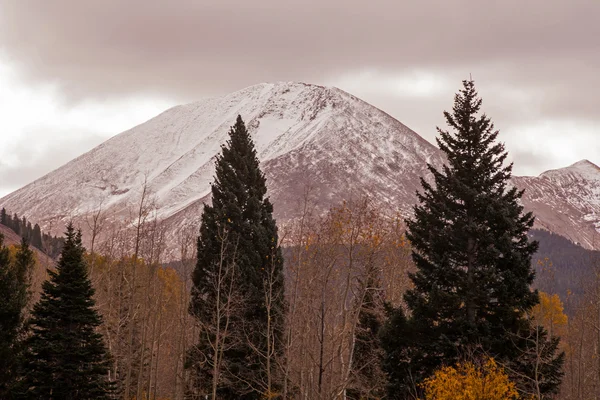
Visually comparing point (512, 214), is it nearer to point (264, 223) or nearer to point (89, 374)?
point (264, 223)

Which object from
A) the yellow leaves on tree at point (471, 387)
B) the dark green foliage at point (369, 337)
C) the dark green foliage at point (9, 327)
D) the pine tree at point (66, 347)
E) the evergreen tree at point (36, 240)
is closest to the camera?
the yellow leaves on tree at point (471, 387)

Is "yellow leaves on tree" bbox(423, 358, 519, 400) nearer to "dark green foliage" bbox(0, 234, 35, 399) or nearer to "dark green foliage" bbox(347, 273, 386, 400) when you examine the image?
"dark green foliage" bbox(347, 273, 386, 400)

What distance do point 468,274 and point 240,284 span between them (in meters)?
12.5

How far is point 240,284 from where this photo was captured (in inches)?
1404

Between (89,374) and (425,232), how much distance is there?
1654 cm

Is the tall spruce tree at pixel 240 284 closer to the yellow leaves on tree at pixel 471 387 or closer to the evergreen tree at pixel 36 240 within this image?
the yellow leaves on tree at pixel 471 387

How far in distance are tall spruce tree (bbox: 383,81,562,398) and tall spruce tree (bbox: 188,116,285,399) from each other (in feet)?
25.5

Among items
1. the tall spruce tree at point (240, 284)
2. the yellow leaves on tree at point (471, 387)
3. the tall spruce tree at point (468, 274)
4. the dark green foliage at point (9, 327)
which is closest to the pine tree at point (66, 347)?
the dark green foliage at point (9, 327)

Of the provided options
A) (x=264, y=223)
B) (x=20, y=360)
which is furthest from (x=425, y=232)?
(x=20, y=360)

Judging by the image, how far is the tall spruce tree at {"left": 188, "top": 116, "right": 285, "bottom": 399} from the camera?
114ft

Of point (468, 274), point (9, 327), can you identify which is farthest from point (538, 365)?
point (9, 327)

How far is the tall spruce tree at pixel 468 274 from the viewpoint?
28.6 meters

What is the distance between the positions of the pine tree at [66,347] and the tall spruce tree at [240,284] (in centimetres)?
632

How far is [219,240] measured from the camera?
115ft
